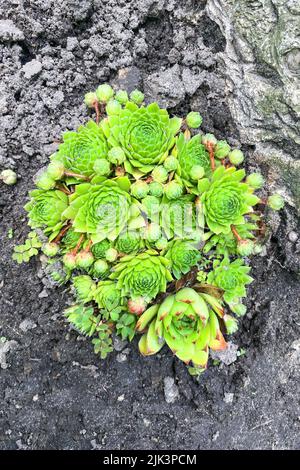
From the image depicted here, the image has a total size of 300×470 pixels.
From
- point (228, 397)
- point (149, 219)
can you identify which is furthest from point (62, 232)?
point (228, 397)

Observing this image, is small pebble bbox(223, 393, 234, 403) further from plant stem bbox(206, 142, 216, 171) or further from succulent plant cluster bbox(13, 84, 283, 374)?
plant stem bbox(206, 142, 216, 171)

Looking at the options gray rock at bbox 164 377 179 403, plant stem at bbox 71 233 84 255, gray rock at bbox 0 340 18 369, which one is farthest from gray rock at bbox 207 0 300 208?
gray rock at bbox 0 340 18 369

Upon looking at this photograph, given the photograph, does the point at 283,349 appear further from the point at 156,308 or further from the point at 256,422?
the point at 156,308

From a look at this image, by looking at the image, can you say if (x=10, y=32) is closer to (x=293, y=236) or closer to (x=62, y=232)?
(x=62, y=232)

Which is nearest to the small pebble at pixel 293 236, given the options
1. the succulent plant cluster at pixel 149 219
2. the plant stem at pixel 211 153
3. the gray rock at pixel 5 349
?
the succulent plant cluster at pixel 149 219

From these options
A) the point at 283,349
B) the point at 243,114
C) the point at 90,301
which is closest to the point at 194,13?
the point at 243,114

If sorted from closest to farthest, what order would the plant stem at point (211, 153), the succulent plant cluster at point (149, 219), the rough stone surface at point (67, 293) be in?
the succulent plant cluster at point (149, 219) → the plant stem at point (211, 153) → the rough stone surface at point (67, 293)

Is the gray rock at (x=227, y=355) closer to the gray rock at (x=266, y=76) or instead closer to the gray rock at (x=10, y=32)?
the gray rock at (x=266, y=76)
